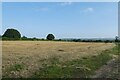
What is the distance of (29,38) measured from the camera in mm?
126750

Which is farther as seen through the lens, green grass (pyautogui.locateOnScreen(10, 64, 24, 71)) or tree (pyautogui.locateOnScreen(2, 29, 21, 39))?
tree (pyautogui.locateOnScreen(2, 29, 21, 39))

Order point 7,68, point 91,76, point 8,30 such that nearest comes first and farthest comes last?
1. point 91,76
2. point 7,68
3. point 8,30

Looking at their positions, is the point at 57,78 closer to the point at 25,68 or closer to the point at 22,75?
the point at 22,75

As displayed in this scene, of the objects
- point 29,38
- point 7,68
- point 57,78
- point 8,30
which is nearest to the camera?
point 57,78

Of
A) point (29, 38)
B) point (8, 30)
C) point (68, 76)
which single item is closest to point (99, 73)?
point (68, 76)

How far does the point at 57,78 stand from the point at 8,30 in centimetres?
11942

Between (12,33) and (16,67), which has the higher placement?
(12,33)

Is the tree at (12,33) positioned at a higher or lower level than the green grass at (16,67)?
higher

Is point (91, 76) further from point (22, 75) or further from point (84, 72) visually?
point (22, 75)

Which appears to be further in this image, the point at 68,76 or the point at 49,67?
the point at 49,67

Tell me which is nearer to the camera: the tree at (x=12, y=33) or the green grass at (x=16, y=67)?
the green grass at (x=16, y=67)

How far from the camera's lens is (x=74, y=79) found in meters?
18.3

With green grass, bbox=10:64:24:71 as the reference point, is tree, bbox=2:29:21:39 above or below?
above

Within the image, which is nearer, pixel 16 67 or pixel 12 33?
pixel 16 67
